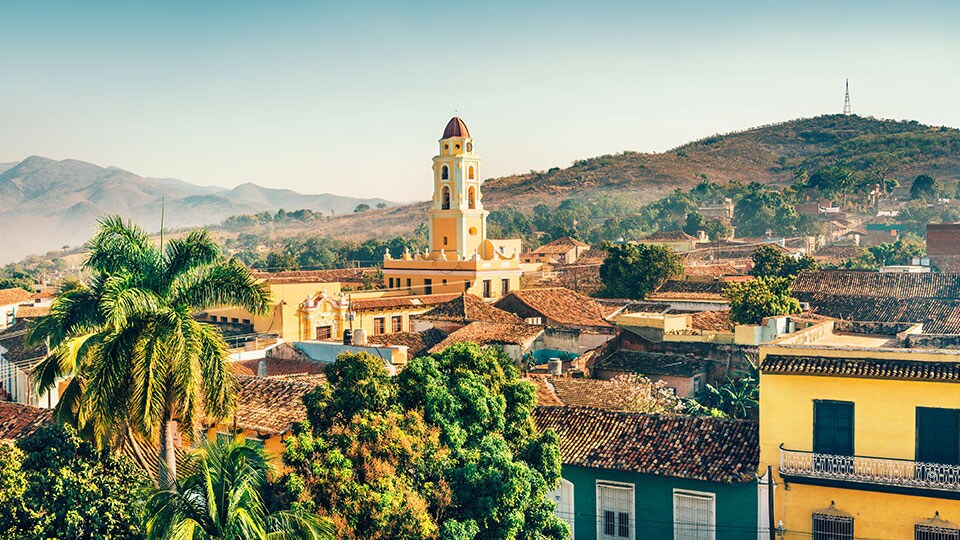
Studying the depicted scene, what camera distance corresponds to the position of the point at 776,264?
164ft

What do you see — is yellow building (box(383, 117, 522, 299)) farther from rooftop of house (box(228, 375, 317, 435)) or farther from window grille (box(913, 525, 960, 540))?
window grille (box(913, 525, 960, 540))

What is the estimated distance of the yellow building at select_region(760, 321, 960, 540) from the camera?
13711 millimetres

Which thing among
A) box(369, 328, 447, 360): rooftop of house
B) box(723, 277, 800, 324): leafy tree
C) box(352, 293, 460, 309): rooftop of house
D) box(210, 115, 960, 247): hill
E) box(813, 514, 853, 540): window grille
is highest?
box(210, 115, 960, 247): hill

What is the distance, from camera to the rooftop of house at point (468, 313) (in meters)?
33.7

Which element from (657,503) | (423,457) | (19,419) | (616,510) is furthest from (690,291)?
(423,457)

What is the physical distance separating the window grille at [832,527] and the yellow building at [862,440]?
1 cm

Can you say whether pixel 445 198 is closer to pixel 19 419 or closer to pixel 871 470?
pixel 19 419

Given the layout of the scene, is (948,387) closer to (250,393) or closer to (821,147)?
(250,393)

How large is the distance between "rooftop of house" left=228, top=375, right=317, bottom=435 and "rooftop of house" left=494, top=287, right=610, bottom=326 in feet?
54.2

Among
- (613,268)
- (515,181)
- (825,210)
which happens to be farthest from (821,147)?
(613,268)

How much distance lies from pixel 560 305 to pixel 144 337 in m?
26.1

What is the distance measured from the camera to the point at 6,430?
16.6m

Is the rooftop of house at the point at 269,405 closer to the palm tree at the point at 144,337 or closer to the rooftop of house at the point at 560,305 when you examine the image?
the palm tree at the point at 144,337

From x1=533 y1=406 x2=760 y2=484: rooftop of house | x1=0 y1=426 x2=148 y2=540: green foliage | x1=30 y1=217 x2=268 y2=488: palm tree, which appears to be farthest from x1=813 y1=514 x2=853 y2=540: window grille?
x1=0 y1=426 x2=148 y2=540: green foliage
